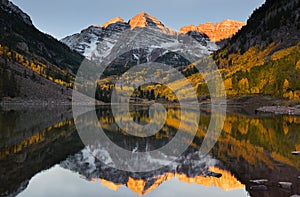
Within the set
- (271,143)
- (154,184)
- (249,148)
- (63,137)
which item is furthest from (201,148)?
(63,137)

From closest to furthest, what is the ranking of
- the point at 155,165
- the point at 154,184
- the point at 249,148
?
the point at 154,184 < the point at 155,165 < the point at 249,148

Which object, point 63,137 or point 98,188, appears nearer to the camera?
point 98,188

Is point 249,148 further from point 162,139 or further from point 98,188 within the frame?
point 98,188

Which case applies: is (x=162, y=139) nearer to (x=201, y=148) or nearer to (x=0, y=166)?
(x=201, y=148)

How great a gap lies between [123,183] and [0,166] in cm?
863

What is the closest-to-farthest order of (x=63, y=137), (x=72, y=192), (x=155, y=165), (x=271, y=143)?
(x=72, y=192)
(x=155, y=165)
(x=271, y=143)
(x=63, y=137)

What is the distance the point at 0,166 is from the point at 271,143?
953 inches

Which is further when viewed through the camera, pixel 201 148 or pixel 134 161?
pixel 201 148

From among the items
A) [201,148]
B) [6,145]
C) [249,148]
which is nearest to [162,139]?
[201,148]

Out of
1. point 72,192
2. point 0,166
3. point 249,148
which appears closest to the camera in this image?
point 72,192

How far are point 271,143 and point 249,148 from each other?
3681 millimetres

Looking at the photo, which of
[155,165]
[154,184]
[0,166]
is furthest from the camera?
[155,165]

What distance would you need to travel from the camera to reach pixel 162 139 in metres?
35.3

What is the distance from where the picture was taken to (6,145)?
27.7m
